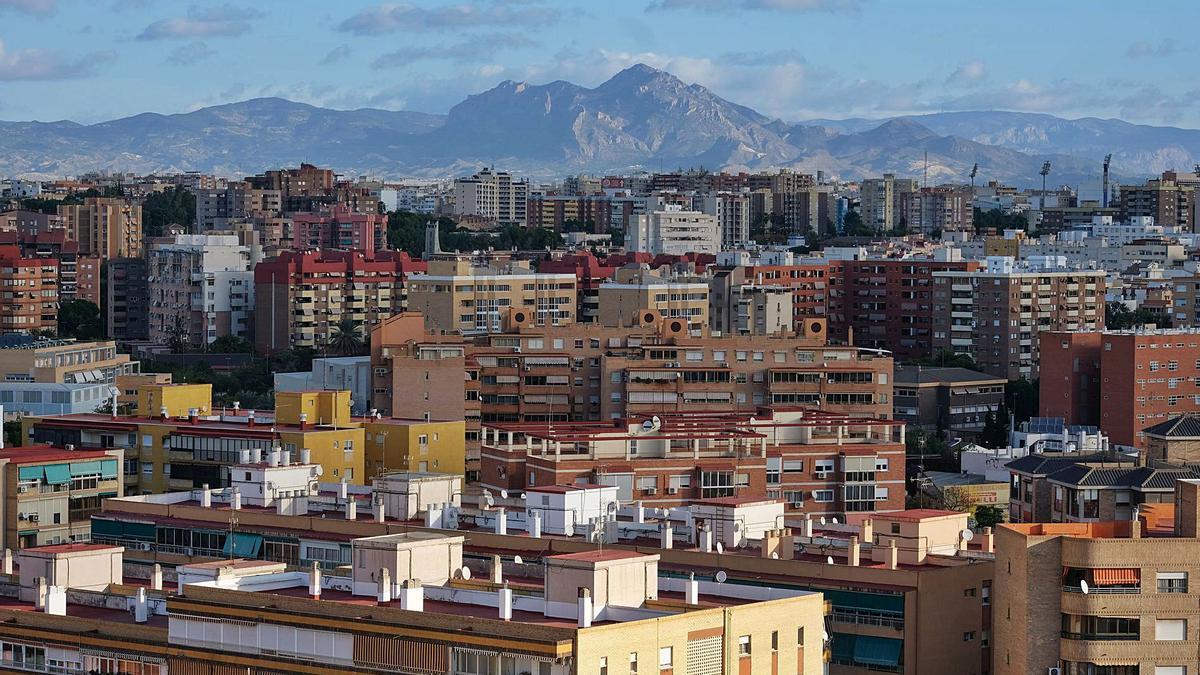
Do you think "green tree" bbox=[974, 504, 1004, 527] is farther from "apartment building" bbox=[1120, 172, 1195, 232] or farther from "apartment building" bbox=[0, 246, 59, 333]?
"apartment building" bbox=[1120, 172, 1195, 232]

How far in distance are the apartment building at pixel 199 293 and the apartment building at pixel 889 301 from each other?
17.9 meters

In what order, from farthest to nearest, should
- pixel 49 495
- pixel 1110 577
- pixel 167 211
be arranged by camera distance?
pixel 167 211 < pixel 49 495 < pixel 1110 577

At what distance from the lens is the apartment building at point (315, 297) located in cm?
8550

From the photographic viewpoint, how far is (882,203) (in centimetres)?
15950

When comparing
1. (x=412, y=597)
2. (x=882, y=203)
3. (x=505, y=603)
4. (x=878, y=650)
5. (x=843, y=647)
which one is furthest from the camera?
(x=882, y=203)

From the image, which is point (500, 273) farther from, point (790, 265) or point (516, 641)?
point (516, 641)

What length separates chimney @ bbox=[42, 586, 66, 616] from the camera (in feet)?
73.3

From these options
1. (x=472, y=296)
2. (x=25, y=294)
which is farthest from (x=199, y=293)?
(x=472, y=296)

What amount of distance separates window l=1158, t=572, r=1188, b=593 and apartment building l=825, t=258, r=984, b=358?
57.5 m

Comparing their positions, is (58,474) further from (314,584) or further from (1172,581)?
(1172,581)

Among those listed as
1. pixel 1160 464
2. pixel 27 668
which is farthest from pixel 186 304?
pixel 27 668

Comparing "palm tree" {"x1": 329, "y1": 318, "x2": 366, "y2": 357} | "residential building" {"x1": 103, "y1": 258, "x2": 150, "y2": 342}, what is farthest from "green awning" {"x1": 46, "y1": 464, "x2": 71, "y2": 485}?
"residential building" {"x1": 103, "y1": 258, "x2": 150, "y2": 342}

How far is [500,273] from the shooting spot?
73.6m

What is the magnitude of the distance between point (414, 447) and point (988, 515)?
1140 centimetres
